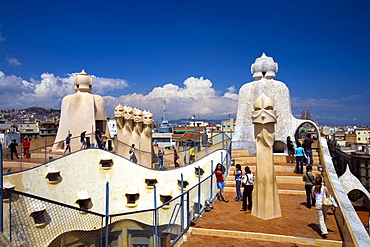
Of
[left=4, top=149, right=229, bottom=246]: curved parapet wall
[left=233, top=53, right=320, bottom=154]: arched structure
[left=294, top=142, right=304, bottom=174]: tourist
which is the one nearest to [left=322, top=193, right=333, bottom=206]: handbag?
[left=294, top=142, right=304, bottom=174]: tourist

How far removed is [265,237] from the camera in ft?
21.7

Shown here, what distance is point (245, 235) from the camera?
6.75 meters

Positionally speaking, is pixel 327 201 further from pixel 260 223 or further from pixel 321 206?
pixel 260 223

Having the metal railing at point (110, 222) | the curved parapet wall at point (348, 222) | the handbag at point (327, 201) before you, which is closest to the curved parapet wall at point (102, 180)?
the metal railing at point (110, 222)

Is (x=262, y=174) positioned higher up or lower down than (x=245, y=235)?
higher up

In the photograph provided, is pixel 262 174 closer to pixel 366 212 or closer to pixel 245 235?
pixel 245 235

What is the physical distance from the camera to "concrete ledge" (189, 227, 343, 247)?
618cm

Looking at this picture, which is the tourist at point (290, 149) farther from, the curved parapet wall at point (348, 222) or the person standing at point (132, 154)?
the person standing at point (132, 154)

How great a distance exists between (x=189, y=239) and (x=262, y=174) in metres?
2.65

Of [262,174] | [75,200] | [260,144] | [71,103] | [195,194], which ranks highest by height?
[71,103]

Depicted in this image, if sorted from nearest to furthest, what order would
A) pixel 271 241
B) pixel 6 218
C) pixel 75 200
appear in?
pixel 6 218 < pixel 271 241 < pixel 75 200

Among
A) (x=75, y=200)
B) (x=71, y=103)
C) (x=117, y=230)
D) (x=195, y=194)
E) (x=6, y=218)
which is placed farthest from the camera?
(x=71, y=103)

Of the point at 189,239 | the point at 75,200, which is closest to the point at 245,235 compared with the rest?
the point at 189,239

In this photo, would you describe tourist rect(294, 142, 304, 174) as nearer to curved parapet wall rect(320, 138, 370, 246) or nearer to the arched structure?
curved parapet wall rect(320, 138, 370, 246)
